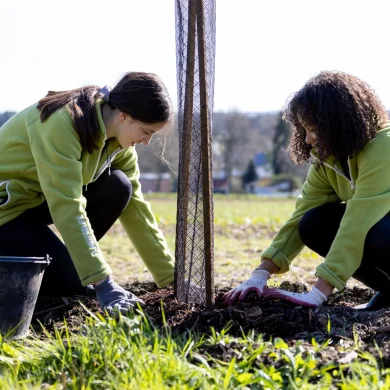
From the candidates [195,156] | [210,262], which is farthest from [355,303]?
[195,156]

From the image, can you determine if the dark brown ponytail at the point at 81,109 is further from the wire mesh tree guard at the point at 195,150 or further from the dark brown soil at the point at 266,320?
the dark brown soil at the point at 266,320

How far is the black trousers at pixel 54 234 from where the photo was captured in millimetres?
3295

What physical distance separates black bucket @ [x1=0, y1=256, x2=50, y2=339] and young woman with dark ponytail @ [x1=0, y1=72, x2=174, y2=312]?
0.68 feet

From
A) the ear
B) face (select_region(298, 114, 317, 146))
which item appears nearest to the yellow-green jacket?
the ear

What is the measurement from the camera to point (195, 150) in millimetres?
3166

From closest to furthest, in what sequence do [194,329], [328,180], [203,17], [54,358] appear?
[54,358] < [194,329] < [203,17] < [328,180]

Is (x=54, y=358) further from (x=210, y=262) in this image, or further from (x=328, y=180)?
(x=328, y=180)

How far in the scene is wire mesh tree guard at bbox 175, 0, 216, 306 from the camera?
3.04 meters

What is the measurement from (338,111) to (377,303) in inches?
43.8

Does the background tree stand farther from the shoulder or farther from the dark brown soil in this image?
the dark brown soil

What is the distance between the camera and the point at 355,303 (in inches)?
146

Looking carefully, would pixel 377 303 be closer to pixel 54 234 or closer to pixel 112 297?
pixel 112 297

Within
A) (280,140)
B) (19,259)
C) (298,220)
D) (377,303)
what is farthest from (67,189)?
(280,140)

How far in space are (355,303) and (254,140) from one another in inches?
2533
